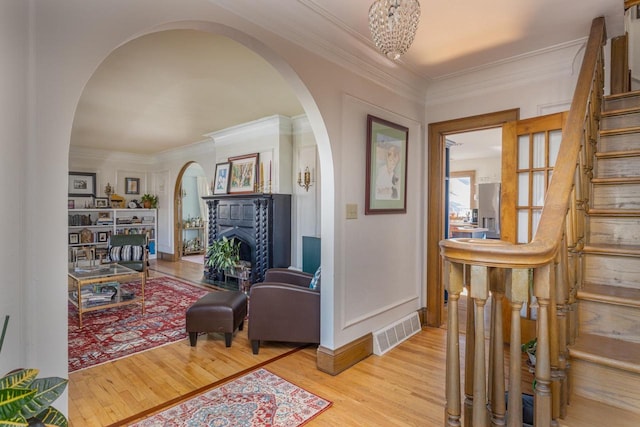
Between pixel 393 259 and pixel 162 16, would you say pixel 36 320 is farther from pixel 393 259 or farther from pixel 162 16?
pixel 393 259

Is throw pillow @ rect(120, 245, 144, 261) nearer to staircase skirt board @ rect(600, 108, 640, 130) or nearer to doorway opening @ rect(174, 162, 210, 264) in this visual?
doorway opening @ rect(174, 162, 210, 264)

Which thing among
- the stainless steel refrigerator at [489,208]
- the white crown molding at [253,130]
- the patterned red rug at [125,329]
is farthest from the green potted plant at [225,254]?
the stainless steel refrigerator at [489,208]

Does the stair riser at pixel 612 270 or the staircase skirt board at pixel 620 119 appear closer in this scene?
the stair riser at pixel 612 270

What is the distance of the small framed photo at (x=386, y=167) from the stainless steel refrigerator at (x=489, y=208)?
5157mm

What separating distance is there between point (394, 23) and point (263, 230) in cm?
384

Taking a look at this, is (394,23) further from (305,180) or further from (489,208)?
(489,208)

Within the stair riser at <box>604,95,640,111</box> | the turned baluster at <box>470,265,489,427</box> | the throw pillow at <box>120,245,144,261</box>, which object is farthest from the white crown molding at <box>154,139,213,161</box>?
the turned baluster at <box>470,265,489,427</box>

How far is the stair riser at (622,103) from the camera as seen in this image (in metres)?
2.24

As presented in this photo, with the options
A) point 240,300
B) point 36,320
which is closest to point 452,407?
point 36,320

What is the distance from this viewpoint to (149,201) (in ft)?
26.9

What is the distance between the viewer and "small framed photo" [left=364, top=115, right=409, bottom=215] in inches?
115

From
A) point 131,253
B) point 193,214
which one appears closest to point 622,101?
point 131,253

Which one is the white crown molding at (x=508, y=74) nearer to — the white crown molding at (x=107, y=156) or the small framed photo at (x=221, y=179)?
the small framed photo at (x=221, y=179)

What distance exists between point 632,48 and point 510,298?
307 centimetres
